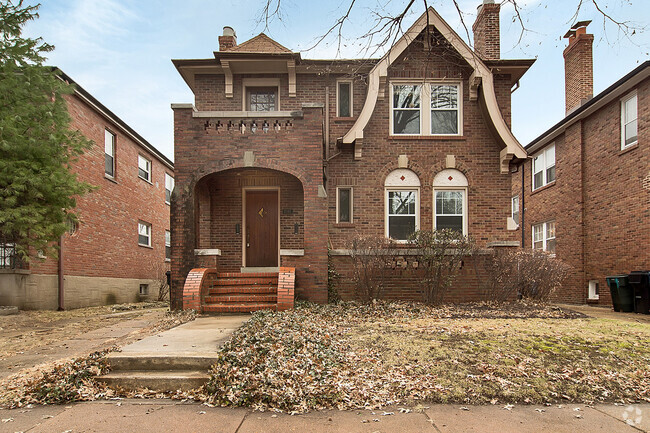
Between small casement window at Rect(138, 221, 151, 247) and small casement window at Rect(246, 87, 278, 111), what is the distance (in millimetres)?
9046

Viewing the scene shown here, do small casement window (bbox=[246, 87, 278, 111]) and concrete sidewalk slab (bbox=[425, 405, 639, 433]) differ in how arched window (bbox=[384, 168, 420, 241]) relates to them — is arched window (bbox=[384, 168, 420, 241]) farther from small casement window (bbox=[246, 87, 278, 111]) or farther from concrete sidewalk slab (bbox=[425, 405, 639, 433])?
concrete sidewalk slab (bbox=[425, 405, 639, 433])

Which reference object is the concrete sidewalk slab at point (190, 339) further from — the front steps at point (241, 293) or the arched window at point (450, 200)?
the arched window at point (450, 200)

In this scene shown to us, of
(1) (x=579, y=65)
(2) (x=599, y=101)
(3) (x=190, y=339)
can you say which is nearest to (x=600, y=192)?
(2) (x=599, y=101)

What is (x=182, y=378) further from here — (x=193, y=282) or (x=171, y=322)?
(x=193, y=282)

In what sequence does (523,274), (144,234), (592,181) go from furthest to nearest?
(144,234), (592,181), (523,274)

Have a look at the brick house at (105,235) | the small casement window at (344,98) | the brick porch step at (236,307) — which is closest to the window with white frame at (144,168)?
the brick house at (105,235)

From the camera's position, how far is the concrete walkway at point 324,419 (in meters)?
3.85

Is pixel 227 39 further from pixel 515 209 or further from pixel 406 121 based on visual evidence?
pixel 515 209

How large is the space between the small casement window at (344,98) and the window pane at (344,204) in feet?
7.64

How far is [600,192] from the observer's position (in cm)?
1448

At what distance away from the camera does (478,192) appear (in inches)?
492

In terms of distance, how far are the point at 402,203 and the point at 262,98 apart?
521cm

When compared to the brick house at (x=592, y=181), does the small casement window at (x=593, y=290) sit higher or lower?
lower

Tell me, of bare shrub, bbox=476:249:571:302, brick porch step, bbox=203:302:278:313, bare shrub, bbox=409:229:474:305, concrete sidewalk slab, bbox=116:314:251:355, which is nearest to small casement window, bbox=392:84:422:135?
bare shrub, bbox=409:229:474:305
